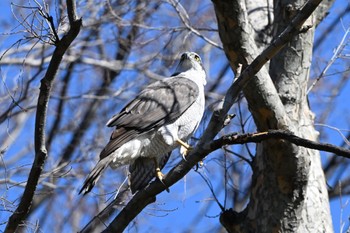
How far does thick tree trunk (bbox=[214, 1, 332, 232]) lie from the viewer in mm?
4906

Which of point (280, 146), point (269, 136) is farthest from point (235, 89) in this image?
point (280, 146)

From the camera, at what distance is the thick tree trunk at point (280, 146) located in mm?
4906

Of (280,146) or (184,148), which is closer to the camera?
(280,146)

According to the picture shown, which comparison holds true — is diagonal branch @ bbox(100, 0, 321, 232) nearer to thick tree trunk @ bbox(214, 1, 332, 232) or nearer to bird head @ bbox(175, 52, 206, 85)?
thick tree trunk @ bbox(214, 1, 332, 232)

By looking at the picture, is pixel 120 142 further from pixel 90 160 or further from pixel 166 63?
pixel 166 63

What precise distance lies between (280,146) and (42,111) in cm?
182

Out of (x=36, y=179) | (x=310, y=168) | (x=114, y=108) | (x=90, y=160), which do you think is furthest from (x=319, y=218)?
(x=114, y=108)

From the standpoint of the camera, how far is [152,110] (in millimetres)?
5586

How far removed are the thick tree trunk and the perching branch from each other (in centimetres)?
Result: 142

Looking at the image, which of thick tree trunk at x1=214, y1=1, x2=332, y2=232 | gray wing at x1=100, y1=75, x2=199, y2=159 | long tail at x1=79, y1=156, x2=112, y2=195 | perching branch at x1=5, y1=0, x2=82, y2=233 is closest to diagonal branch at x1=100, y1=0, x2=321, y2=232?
long tail at x1=79, y1=156, x2=112, y2=195

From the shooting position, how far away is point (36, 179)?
3928 mm

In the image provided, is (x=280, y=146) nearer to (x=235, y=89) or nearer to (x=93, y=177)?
(x=235, y=89)

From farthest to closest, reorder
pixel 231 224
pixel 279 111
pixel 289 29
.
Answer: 1. pixel 231 224
2. pixel 279 111
3. pixel 289 29

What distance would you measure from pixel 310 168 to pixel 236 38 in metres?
1.16
